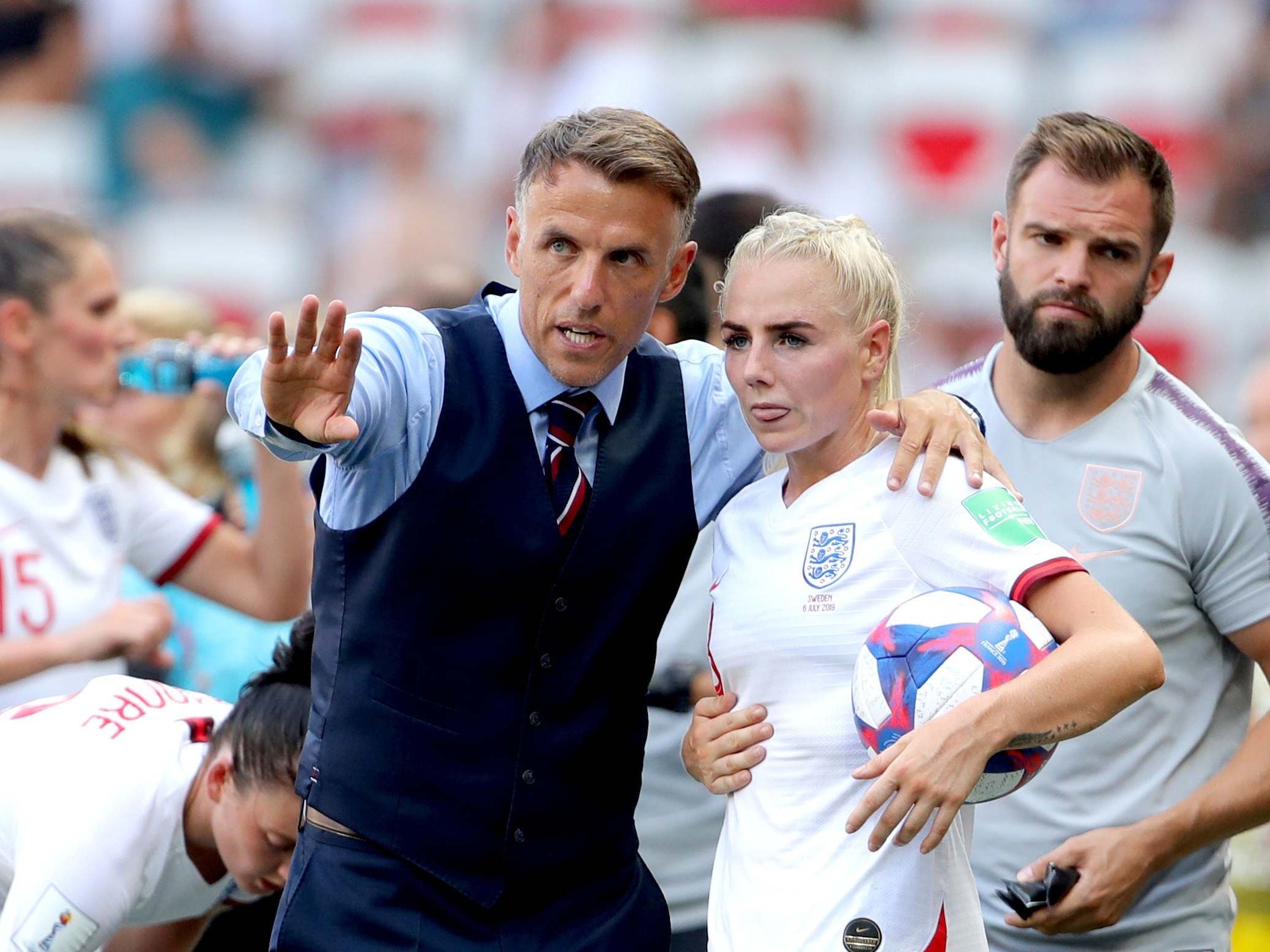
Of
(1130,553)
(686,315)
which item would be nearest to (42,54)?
(686,315)

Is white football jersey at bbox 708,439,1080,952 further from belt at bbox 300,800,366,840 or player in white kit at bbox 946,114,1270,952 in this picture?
player in white kit at bbox 946,114,1270,952

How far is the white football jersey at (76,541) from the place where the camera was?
446 centimetres

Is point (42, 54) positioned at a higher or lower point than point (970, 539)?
lower

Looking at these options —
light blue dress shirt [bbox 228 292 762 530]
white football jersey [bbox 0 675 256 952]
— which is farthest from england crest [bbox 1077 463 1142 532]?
white football jersey [bbox 0 675 256 952]

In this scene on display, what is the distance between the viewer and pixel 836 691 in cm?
274

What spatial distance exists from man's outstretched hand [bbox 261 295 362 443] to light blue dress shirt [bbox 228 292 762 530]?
5cm

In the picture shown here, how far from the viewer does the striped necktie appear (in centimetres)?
296

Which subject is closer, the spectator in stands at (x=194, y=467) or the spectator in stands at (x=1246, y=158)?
the spectator in stands at (x=194, y=467)

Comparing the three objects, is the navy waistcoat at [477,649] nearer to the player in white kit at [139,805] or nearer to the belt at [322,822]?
the belt at [322,822]

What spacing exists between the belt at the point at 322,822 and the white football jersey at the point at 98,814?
1.75 ft

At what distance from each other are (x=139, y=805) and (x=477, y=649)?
37.6 inches

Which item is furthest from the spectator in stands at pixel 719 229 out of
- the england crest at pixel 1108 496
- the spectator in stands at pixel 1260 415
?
the spectator in stands at pixel 1260 415

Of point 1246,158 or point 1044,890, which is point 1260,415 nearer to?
point 1044,890

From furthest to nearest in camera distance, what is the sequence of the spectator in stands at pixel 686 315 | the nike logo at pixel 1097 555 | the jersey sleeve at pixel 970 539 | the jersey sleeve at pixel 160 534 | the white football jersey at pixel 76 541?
the jersey sleeve at pixel 160 534 < the white football jersey at pixel 76 541 < the spectator in stands at pixel 686 315 < the nike logo at pixel 1097 555 < the jersey sleeve at pixel 970 539
